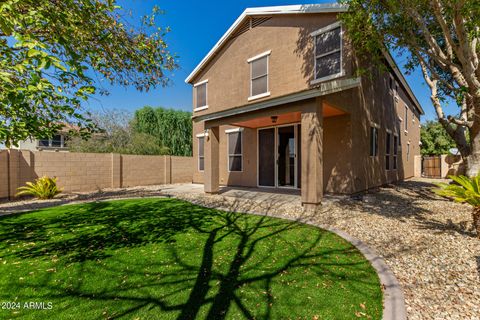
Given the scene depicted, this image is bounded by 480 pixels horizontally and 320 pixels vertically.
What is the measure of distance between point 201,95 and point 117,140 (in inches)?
512

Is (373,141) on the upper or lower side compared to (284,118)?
lower

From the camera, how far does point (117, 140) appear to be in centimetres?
2281

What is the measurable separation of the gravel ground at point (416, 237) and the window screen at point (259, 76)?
5233 mm

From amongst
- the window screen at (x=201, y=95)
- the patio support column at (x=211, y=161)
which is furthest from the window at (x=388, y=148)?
the window screen at (x=201, y=95)

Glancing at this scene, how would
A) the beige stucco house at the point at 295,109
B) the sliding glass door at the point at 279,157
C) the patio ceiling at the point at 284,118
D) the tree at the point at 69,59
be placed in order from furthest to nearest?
the sliding glass door at the point at 279,157
the patio ceiling at the point at 284,118
the beige stucco house at the point at 295,109
the tree at the point at 69,59

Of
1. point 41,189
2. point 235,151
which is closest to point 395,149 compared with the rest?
point 235,151

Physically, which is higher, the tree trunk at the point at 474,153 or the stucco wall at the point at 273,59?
the stucco wall at the point at 273,59

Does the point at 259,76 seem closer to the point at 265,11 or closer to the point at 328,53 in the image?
the point at 265,11

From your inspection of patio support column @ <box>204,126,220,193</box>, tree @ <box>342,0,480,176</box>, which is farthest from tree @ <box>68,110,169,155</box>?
tree @ <box>342,0,480,176</box>

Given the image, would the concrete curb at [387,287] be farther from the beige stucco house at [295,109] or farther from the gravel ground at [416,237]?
the beige stucco house at [295,109]

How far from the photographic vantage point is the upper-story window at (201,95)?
1410 cm

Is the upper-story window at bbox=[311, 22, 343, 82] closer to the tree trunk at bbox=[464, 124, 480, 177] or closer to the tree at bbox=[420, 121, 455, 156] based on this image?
the tree trunk at bbox=[464, 124, 480, 177]

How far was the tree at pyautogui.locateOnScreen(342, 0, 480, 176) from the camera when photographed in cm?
574

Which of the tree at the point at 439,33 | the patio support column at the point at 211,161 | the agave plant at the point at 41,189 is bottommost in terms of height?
the agave plant at the point at 41,189
